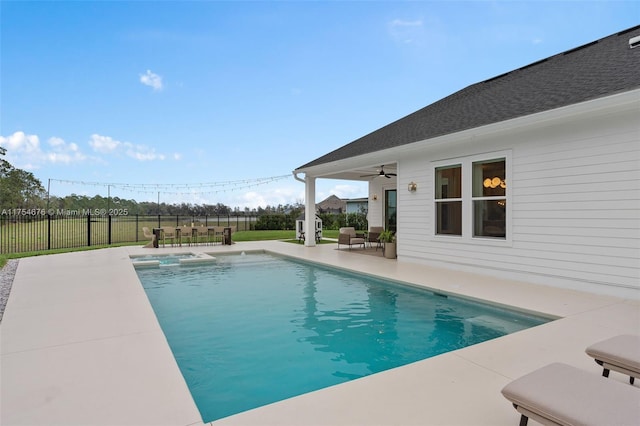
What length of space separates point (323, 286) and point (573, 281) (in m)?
4.29

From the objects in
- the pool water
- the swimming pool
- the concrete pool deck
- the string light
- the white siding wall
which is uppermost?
the string light

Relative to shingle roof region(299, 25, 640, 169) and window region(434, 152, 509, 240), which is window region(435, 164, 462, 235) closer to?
window region(434, 152, 509, 240)

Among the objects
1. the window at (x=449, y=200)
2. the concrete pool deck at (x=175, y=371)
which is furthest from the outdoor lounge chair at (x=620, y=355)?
the window at (x=449, y=200)

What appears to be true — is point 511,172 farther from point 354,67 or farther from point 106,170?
point 106,170

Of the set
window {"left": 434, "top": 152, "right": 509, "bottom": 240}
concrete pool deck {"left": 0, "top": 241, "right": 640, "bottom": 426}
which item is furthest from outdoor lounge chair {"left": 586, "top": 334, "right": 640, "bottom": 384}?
window {"left": 434, "top": 152, "right": 509, "bottom": 240}

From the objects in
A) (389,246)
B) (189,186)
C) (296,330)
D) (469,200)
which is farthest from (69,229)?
(469,200)

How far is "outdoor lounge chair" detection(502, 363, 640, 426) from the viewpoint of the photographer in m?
1.60

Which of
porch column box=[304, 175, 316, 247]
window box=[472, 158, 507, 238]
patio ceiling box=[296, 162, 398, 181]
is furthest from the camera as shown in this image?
porch column box=[304, 175, 316, 247]

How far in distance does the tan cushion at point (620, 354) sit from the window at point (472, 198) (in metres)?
4.37

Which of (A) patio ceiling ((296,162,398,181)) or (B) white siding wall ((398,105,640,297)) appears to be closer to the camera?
(B) white siding wall ((398,105,640,297))

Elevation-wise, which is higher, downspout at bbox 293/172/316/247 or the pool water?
downspout at bbox 293/172/316/247

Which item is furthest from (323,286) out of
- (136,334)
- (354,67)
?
(354,67)

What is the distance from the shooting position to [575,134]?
5.55 metres

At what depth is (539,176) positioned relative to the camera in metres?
6.02
